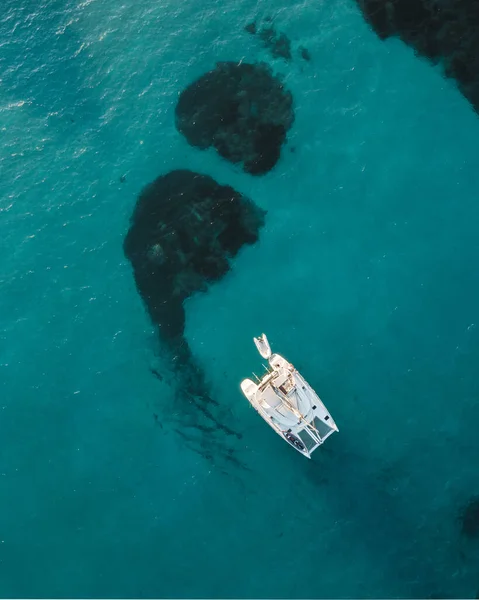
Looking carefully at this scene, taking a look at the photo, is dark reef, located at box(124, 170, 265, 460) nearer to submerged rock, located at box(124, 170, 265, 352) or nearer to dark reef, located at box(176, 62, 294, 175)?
submerged rock, located at box(124, 170, 265, 352)

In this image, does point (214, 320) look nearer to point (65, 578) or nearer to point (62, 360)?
point (62, 360)

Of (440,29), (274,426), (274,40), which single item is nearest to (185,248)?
(274,426)

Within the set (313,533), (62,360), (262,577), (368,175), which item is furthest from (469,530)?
(62,360)

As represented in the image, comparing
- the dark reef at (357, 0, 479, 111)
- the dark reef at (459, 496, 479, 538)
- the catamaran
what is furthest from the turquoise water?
the catamaran

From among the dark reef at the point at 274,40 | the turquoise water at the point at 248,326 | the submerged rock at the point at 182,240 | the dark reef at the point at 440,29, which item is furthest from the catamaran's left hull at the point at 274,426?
the dark reef at the point at 440,29

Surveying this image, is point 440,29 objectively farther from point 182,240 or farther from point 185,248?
point 185,248
